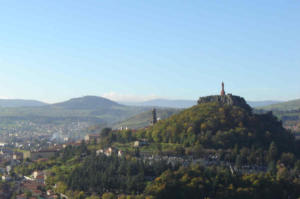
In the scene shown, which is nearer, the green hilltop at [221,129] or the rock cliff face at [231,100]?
the green hilltop at [221,129]

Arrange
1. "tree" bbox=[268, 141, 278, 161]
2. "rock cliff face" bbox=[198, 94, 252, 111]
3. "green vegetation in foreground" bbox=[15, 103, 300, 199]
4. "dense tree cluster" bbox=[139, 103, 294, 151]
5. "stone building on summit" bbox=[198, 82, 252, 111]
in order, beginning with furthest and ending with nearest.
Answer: "stone building on summit" bbox=[198, 82, 252, 111]
"rock cliff face" bbox=[198, 94, 252, 111]
"dense tree cluster" bbox=[139, 103, 294, 151]
"tree" bbox=[268, 141, 278, 161]
"green vegetation in foreground" bbox=[15, 103, 300, 199]

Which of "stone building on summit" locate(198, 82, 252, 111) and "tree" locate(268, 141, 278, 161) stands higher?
"stone building on summit" locate(198, 82, 252, 111)

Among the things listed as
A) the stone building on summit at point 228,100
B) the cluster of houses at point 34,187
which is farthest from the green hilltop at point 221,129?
the cluster of houses at point 34,187

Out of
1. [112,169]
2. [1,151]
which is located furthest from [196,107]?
[1,151]

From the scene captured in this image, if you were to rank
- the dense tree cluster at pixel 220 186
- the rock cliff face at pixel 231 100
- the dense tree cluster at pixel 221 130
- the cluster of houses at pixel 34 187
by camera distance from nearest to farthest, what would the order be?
the dense tree cluster at pixel 220 186
the cluster of houses at pixel 34 187
the dense tree cluster at pixel 221 130
the rock cliff face at pixel 231 100

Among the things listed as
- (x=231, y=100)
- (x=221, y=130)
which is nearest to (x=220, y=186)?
(x=221, y=130)

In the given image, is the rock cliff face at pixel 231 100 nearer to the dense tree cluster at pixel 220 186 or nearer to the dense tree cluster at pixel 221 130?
the dense tree cluster at pixel 221 130

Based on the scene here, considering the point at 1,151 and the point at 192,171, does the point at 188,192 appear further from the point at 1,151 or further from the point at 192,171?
the point at 1,151

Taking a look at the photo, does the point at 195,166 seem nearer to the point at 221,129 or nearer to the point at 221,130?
the point at 221,130

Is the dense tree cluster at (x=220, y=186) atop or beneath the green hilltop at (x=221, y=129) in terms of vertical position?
beneath

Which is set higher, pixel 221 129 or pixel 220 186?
pixel 221 129

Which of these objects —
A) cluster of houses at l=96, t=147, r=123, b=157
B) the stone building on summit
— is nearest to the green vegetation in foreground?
cluster of houses at l=96, t=147, r=123, b=157

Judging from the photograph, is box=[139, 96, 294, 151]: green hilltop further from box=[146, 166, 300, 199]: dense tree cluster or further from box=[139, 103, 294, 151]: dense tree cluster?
box=[146, 166, 300, 199]: dense tree cluster

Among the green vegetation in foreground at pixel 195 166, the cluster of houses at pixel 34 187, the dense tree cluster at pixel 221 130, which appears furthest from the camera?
the dense tree cluster at pixel 221 130
